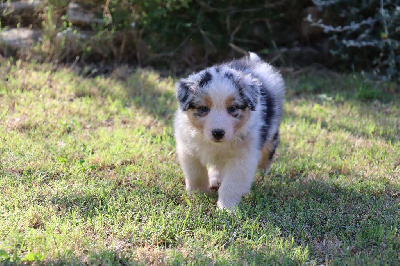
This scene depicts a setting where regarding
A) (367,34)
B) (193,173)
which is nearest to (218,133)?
(193,173)

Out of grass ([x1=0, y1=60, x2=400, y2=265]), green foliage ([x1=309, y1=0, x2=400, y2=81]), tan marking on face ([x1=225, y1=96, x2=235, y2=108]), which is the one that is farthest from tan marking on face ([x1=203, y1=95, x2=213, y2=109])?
green foliage ([x1=309, y1=0, x2=400, y2=81])

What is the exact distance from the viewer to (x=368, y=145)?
5.26m

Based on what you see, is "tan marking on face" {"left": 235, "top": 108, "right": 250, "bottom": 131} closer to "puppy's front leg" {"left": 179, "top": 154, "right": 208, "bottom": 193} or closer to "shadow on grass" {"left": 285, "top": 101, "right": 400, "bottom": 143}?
"puppy's front leg" {"left": 179, "top": 154, "right": 208, "bottom": 193}

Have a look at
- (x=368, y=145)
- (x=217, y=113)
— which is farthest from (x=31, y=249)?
(x=368, y=145)

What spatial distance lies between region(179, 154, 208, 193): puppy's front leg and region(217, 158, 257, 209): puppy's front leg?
0.33 meters

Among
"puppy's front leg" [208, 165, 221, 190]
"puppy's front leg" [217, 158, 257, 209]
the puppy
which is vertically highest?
the puppy

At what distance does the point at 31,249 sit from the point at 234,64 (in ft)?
8.35

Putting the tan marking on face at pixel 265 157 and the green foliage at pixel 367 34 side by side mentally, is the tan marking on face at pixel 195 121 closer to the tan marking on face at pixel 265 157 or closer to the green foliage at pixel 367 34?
the tan marking on face at pixel 265 157

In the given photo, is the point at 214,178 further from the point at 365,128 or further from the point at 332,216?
the point at 365,128

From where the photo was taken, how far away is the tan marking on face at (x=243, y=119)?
3709 mm

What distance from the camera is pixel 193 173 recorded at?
4.10 metres

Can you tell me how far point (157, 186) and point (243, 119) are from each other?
Answer: 994 mm

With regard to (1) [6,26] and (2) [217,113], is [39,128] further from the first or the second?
(1) [6,26]

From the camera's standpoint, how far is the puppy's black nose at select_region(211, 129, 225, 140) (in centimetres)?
349
